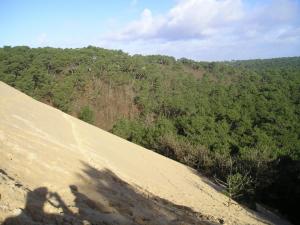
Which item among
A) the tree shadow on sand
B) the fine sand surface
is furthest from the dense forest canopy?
the tree shadow on sand

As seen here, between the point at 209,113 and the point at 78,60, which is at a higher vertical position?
the point at 78,60

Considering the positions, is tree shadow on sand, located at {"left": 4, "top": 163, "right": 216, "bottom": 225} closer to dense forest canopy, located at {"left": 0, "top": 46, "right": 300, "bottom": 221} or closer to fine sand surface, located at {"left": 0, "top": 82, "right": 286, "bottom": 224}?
fine sand surface, located at {"left": 0, "top": 82, "right": 286, "bottom": 224}

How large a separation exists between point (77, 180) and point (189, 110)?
178 feet

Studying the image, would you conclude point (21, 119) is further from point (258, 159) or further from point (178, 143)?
point (178, 143)

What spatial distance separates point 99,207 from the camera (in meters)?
10.7

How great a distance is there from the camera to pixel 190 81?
310 feet

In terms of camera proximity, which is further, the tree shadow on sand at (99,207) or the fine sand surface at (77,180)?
the fine sand surface at (77,180)

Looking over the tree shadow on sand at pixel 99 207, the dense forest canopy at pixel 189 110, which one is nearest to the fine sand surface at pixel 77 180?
the tree shadow on sand at pixel 99 207

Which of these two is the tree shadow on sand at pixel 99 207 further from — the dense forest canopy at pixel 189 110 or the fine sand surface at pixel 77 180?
the dense forest canopy at pixel 189 110

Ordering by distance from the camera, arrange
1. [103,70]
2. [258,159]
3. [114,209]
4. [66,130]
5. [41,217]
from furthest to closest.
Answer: [103,70] < [258,159] < [66,130] < [114,209] < [41,217]

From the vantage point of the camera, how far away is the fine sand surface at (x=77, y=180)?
909cm

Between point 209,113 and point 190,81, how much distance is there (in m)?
40.9

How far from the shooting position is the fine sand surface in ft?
29.8

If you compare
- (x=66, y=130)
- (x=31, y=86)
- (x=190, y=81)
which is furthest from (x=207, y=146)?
(x=190, y=81)
